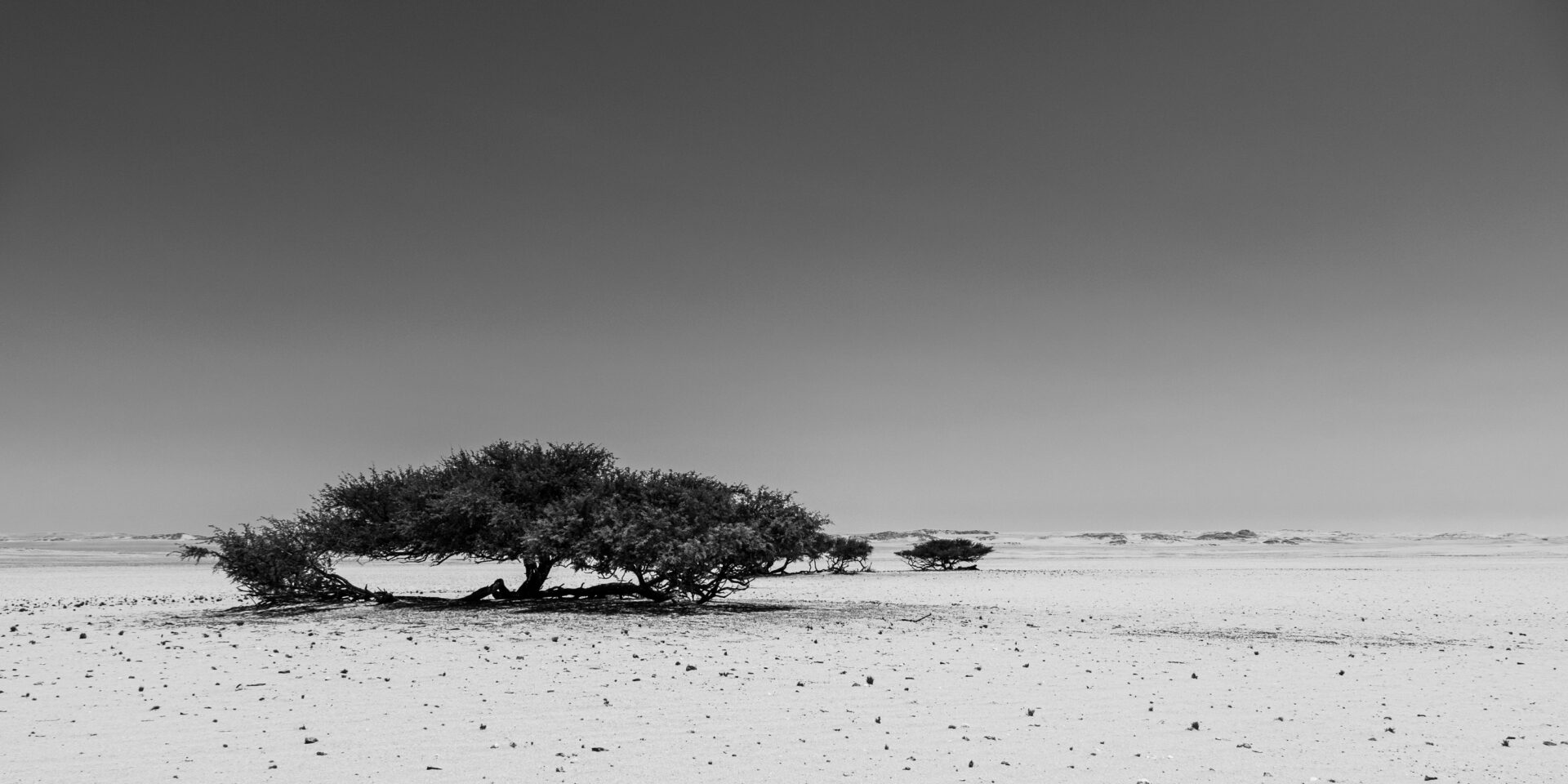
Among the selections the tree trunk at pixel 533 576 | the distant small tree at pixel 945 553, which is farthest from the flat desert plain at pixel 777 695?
the distant small tree at pixel 945 553

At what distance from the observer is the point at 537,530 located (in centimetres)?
2169

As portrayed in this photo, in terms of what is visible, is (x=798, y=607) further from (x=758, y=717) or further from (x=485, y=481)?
(x=758, y=717)

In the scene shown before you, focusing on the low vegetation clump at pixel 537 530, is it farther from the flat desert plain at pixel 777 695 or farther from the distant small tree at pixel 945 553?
the distant small tree at pixel 945 553

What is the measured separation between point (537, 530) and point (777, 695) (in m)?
11.4

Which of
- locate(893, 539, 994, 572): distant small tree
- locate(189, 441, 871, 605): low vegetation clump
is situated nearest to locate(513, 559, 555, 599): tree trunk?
locate(189, 441, 871, 605): low vegetation clump

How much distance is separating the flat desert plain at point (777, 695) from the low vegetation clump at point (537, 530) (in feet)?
3.92

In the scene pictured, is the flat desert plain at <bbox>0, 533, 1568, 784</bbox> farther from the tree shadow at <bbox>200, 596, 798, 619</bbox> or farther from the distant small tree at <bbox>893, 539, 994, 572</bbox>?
the distant small tree at <bbox>893, 539, 994, 572</bbox>

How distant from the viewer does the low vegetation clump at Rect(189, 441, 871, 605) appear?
856 inches

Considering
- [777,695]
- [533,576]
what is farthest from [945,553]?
[777,695]

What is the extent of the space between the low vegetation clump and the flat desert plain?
1.20 metres

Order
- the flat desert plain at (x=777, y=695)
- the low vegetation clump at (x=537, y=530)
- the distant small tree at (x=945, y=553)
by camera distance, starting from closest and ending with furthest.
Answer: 1. the flat desert plain at (x=777, y=695)
2. the low vegetation clump at (x=537, y=530)
3. the distant small tree at (x=945, y=553)

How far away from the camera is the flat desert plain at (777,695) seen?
834cm

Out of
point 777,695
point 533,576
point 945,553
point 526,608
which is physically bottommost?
point 945,553

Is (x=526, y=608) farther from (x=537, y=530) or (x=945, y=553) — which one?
(x=945, y=553)
